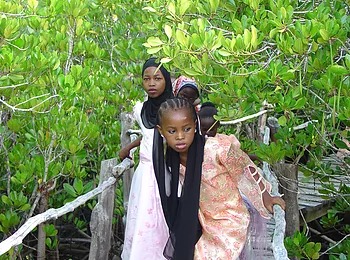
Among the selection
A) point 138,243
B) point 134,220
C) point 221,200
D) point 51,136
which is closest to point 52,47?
point 51,136

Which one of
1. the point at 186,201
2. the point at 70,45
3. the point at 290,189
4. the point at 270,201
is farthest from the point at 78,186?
the point at 270,201

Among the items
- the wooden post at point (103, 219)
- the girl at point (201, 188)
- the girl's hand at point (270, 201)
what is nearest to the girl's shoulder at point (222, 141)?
the girl at point (201, 188)

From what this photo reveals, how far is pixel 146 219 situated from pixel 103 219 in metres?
0.61

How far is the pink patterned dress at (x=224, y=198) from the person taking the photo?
9.05 feet

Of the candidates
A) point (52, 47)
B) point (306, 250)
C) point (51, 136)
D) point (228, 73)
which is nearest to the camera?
point (228, 73)

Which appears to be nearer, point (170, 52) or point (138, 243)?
point (170, 52)

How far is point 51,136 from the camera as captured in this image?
3727mm

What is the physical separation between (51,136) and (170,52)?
1.59 metres

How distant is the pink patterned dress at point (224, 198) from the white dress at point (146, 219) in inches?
16.6

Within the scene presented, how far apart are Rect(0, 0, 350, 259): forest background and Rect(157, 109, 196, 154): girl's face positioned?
150 millimetres

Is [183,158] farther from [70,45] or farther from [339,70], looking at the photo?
[70,45]

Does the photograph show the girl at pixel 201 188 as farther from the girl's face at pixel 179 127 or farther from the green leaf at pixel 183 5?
the green leaf at pixel 183 5

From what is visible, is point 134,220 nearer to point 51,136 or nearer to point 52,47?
point 51,136

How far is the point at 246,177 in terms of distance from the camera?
9.25ft
